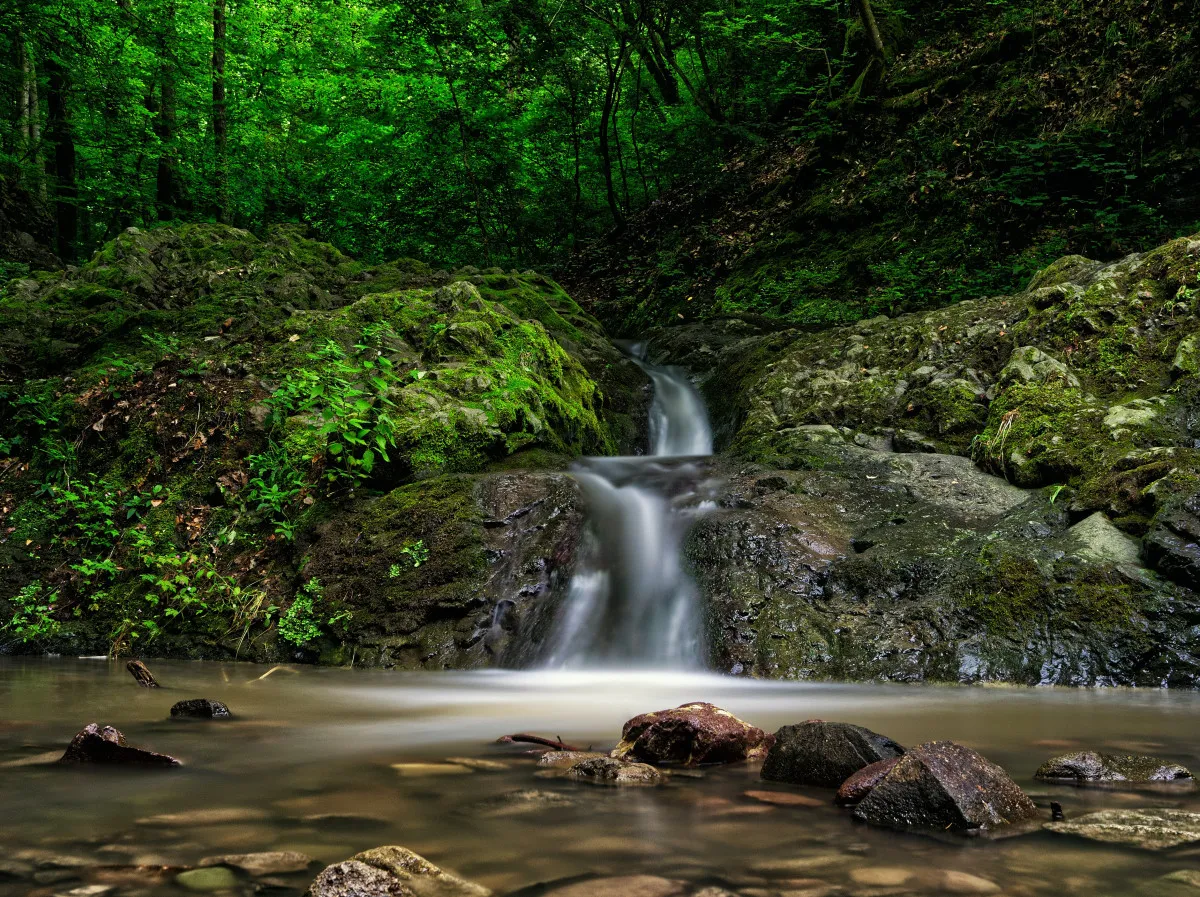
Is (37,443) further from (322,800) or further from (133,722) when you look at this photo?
(322,800)

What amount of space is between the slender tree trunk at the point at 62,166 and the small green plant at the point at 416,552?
10527 mm

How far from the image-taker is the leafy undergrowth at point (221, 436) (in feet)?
20.9

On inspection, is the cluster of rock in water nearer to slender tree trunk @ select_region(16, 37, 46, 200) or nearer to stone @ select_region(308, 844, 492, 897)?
stone @ select_region(308, 844, 492, 897)

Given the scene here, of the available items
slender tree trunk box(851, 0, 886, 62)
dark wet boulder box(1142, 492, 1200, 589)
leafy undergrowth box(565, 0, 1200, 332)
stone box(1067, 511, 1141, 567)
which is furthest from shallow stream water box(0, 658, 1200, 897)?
slender tree trunk box(851, 0, 886, 62)

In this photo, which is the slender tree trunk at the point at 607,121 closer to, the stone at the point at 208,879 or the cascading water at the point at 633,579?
the cascading water at the point at 633,579

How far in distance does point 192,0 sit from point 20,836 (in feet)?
59.7

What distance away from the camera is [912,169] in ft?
44.1

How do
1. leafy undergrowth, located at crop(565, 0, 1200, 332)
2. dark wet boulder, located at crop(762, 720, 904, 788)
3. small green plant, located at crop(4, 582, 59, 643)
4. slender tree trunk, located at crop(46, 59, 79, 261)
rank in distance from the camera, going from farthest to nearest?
1. slender tree trunk, located at crop(46, 59, 79, 261)
2. leafy undergrowth, located at crop(565, 0, 1200, 332)
3. small green plant, located at crop(4, 582, 59, 643)
4. dark wet boulder, located at crop(762, 720, 904, 788)

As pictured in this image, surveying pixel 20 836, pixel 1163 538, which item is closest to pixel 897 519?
pixel 1163 538

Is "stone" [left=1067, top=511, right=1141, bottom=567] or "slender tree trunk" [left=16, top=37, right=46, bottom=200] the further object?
"slender tree trunk" [left=16, top=37, right=46, bottom=200]

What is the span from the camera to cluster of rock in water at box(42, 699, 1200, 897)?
1729mm

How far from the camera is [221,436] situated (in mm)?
7289

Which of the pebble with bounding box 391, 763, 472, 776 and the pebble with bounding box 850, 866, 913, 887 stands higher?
the pebble with bounding box 850, 866, 913, 887

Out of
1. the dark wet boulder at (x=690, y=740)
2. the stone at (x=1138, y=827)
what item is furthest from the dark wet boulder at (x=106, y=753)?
the stone at (x=1138, y=827)
